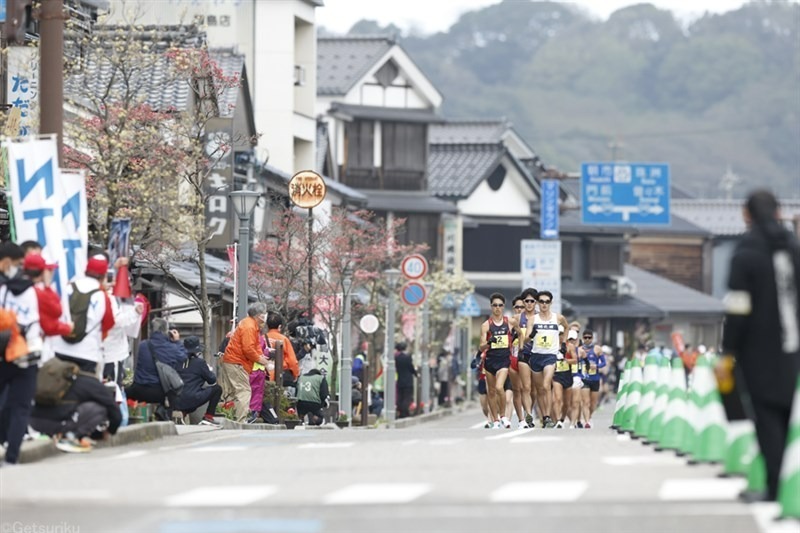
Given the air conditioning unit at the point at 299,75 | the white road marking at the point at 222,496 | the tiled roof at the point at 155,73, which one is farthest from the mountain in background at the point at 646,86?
the white road marking at the point at 222,496

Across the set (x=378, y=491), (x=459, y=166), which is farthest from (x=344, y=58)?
(x=378, y=491)

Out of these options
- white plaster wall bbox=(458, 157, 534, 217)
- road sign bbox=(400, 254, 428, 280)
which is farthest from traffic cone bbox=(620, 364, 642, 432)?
white plaster wall bbox=(458, 157, 534, 217)

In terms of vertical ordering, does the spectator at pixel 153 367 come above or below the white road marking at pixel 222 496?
above

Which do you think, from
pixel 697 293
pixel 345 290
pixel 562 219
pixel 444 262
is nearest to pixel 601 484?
pixel 345 290

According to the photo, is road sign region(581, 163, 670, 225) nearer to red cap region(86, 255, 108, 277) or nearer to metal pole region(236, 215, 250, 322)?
metal pole region(236, 215, 250, 322)

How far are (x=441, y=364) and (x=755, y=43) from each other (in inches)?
4037

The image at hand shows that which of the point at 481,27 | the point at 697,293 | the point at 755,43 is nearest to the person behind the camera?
the point at 697,293

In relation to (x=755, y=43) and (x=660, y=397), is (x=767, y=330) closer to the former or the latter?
(x=660, y=397)

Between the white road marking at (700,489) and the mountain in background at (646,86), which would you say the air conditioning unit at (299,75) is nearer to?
the white road marking at (700,489)

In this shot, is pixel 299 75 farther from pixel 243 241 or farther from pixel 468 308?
pixel 243 241

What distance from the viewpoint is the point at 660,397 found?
1644 cm

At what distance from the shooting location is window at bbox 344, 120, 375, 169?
59.7 meters

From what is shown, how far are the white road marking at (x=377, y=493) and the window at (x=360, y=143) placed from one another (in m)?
48.1

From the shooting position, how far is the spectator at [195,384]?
74.3ft
